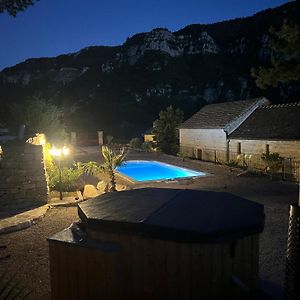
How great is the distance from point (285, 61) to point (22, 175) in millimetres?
11336

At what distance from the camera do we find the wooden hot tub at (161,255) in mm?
4098

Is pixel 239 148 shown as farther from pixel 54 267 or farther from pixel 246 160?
pixel 54 267

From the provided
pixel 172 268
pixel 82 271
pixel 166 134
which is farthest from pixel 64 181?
pixel 166 134

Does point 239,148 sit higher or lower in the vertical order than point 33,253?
higher

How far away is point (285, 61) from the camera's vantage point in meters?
11.9

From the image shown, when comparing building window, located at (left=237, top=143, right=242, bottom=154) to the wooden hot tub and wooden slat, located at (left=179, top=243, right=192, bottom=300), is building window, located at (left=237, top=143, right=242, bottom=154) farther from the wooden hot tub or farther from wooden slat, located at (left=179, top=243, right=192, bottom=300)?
wooden slat, located at (left=179, top=243, right=192, bottom=300)

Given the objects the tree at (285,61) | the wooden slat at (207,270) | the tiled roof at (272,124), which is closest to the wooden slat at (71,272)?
the wooden slat at (207,270)

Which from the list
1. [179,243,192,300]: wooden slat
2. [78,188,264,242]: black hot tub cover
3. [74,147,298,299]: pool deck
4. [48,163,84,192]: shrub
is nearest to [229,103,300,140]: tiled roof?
[74,147,298,299]: pool deck

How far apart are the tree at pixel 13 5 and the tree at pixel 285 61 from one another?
9.30m

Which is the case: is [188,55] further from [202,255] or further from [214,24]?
[202,255]

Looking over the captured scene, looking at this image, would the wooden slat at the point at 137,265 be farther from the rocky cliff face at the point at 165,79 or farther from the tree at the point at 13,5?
the rocky cliff face at the point at 165,79

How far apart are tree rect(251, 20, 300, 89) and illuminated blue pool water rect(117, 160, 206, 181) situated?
32.5ft

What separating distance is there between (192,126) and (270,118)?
7986mm

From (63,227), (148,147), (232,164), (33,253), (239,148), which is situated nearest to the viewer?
(33,253)
